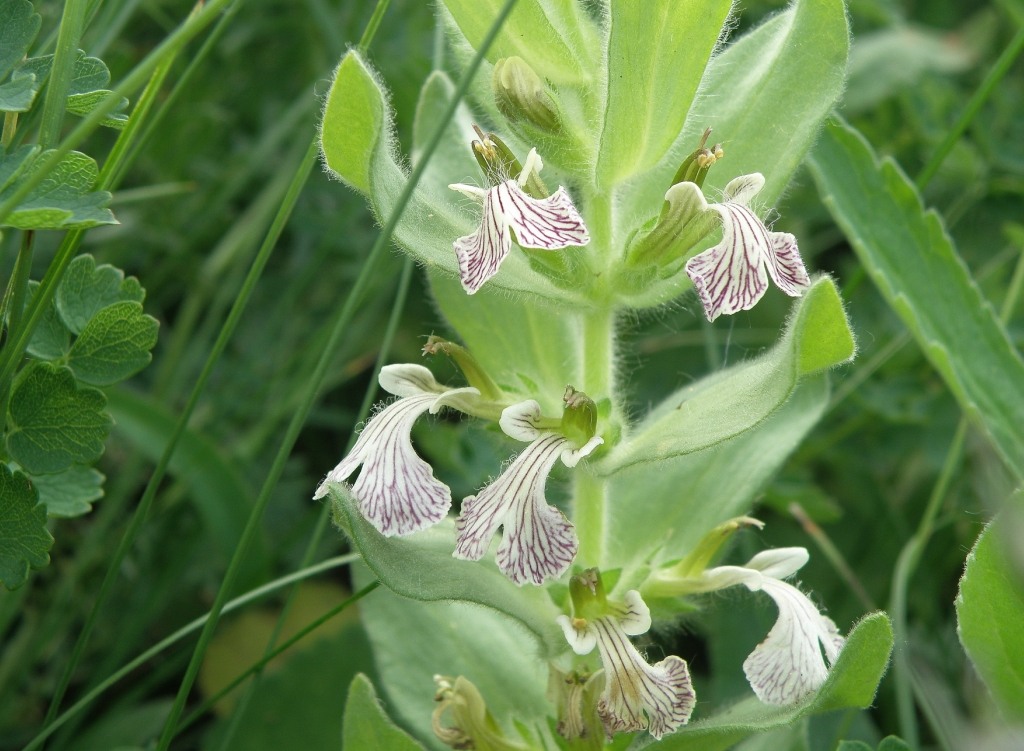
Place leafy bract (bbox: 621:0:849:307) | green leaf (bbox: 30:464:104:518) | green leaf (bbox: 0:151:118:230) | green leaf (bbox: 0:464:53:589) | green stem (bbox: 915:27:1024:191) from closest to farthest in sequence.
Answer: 1. green leaf (bbox: 0:151:118:230)
2. green leaf (bbox: 0:464:53:589)
3. green leaf (bbox: 30:464:104:518)
4. leafy bract (bbox: 621:0:849:307)
5. green stem (bbox: 915:27:1024:191)

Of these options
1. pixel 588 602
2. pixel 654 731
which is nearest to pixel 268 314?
pixel 588 602

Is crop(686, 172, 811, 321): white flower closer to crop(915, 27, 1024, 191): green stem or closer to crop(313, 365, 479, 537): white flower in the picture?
crop(313, 365, 479, 537): white flower

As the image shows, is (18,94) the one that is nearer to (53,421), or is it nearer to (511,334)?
(53,421)

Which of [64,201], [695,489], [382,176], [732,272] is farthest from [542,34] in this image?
[695,489]

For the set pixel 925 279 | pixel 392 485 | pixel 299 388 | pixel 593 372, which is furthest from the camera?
pixel 299 388

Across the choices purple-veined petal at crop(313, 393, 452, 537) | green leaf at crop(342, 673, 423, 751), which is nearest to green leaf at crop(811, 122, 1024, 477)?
purple-veined petal at crop(313, 393, 452, 537)

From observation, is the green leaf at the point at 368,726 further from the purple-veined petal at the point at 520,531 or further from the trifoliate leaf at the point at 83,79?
the trifoliate leaf at the point at 83,79

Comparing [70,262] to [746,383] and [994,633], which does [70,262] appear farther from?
[994,633]
